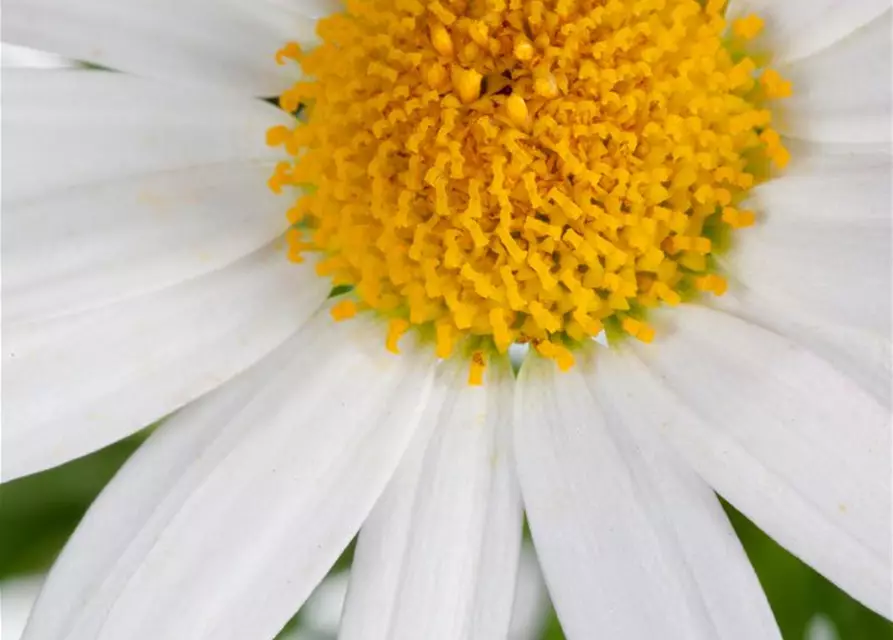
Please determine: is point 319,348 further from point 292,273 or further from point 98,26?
point 98,26

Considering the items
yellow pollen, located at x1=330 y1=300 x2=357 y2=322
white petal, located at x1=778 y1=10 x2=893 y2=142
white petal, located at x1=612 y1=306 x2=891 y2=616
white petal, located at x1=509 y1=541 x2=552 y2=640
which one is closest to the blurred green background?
white petal, located at x1=509 y1=541 x2=552 y2=640

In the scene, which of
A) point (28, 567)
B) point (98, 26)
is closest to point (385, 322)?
point (98, 26)

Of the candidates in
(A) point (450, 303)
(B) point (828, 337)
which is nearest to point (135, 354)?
(A) point (450, 303)

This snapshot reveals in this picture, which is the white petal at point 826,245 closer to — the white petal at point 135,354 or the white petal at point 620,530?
the white petal at point 620,530

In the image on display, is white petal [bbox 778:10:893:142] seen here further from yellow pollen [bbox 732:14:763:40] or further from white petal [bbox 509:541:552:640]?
white petal [bbox 509:541:552:640]

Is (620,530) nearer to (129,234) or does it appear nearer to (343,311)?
(343,311)

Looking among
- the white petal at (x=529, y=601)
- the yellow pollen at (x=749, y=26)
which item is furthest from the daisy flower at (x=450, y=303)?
the white petal at (x=529, y=601)
